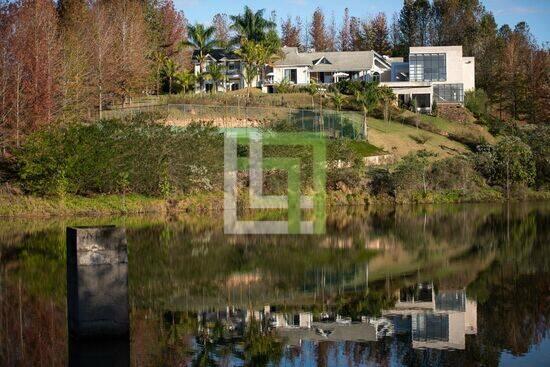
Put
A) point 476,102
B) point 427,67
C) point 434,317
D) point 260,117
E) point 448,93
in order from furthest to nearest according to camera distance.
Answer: point 427,67, point 448,93, point 476,102, point 260,117, point 434,317

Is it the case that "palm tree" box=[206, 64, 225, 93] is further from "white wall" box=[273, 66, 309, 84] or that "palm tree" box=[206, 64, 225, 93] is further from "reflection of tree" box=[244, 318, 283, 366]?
"reflection of tree" box=[244, 318, 283, 366]

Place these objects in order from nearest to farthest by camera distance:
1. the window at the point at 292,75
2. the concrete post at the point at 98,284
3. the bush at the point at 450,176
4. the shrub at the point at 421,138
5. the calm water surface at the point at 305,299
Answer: the calm water surface at the point at 305,299 < the concrete post at the point at 98,284 < the bush at the point at 450,176 < the shrub at the point at 421,138 < the window at the point at 292,75

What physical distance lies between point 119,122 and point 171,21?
45853 millimetres

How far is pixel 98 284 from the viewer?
15.4m

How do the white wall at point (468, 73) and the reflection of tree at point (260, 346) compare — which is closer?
the reflection of tree at point (260, 346)

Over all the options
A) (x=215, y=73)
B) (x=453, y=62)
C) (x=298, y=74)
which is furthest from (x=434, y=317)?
(x=298, y=74)

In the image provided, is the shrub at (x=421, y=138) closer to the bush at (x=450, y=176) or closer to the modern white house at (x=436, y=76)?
the bush at (x=450, y=176)

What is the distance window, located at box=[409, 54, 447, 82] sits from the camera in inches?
3177

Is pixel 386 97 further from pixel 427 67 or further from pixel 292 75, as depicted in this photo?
pixel 292 75

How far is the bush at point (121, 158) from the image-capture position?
4438 centimetres

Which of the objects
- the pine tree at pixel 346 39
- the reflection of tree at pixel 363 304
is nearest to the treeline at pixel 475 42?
the pine tree at pixel 346 39

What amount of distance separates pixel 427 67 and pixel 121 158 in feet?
135

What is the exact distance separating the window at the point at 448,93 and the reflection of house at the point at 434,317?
59.4 metres

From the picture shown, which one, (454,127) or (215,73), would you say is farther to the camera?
(215,73)
